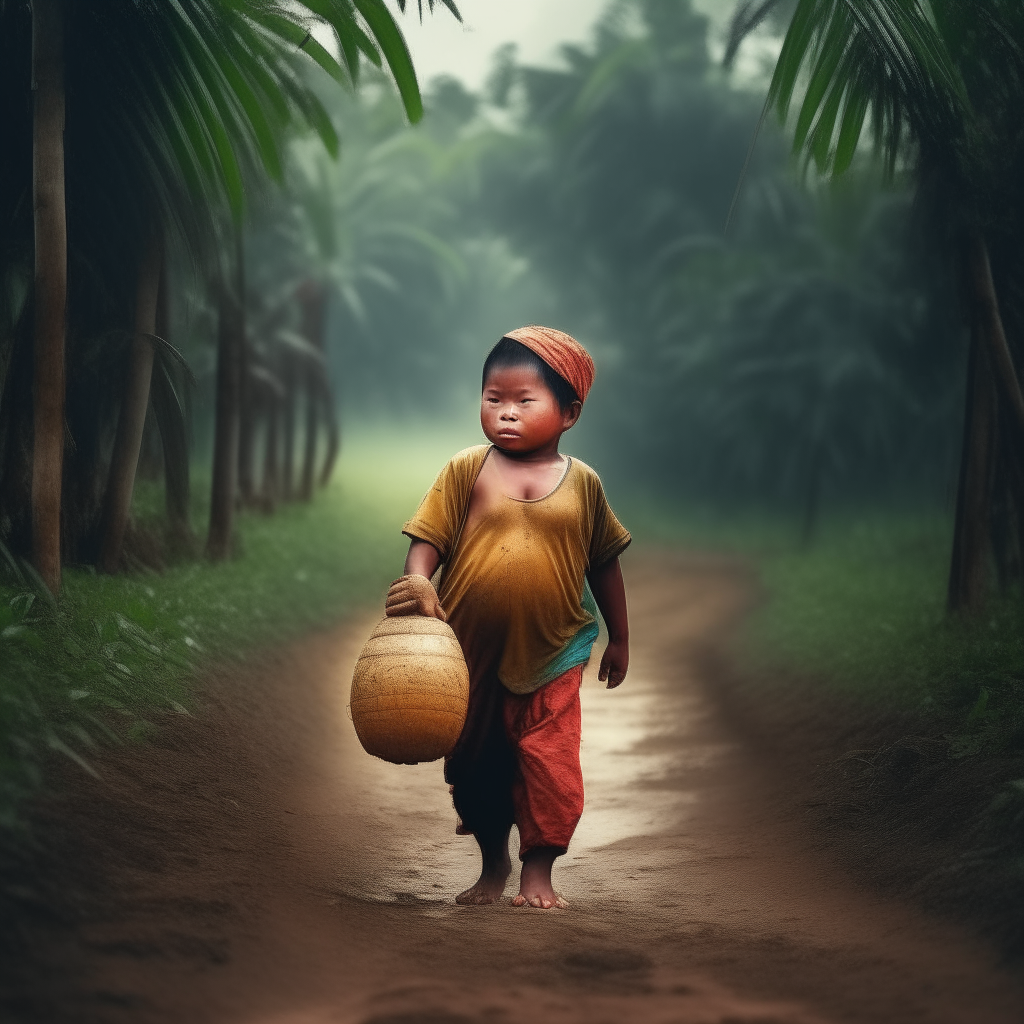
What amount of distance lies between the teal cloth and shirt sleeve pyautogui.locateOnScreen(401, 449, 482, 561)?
0.53 metres

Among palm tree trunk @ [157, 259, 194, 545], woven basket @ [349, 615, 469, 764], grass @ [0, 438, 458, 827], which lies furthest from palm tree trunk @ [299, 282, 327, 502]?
woven basket @ [349, 615, 469, 764]

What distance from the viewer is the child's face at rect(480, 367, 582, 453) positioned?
452 cm

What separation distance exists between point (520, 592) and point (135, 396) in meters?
3.76

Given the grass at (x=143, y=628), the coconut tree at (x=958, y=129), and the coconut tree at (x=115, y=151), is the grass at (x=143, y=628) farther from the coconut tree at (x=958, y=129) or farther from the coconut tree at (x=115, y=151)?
the coconut tree at (x=958, y=129)

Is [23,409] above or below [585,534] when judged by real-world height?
above

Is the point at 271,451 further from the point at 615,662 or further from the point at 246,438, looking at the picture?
the point at 615,662

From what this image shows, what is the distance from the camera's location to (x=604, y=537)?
4.74 metres

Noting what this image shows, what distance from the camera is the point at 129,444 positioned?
750 centimetres

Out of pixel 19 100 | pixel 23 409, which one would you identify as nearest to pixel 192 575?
pixel 23 409

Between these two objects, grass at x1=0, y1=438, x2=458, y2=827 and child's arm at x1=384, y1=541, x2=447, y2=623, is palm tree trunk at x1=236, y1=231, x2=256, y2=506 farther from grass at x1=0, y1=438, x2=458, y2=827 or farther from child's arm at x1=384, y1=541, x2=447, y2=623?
child's arm at x1=384, y1=541, x2=447, y2=623

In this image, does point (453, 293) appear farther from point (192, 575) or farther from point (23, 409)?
point (23, 409)

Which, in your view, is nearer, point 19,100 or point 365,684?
point 365,684

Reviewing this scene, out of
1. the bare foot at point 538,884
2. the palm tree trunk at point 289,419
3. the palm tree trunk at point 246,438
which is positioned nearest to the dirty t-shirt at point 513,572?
the bare foot at point 538,884

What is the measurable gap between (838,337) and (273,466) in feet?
26.8
